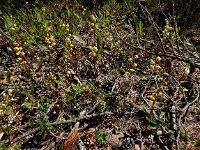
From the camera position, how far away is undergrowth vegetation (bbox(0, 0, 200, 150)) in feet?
10.6

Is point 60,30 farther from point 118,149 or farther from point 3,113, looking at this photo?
point 118,149

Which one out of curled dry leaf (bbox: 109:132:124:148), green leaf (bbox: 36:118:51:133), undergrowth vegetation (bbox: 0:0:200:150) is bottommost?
curled dry leaf (bbox: 109:132:124:148)

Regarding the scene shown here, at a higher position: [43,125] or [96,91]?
[96,91]

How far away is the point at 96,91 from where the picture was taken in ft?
11.9

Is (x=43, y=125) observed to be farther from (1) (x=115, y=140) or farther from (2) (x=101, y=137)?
(1) (x=115, y=140)

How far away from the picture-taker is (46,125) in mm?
3207

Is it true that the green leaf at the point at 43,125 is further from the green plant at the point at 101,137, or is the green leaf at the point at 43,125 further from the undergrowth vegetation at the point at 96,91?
the green plant at the point at 101,137

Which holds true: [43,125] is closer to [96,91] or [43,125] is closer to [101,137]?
[101,137]

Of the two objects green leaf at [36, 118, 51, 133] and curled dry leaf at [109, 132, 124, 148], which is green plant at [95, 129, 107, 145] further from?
green leaf at [36, 118, 51, 133]

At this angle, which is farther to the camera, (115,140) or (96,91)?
(96,91)

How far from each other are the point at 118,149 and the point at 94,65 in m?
1.09

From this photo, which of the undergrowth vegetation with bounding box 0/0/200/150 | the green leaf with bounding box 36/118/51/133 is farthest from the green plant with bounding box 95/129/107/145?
the green leaf with bounding box 36/118/51/133

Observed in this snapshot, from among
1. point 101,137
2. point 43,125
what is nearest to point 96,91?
point 101,137

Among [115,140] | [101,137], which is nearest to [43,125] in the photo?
[101,137]
